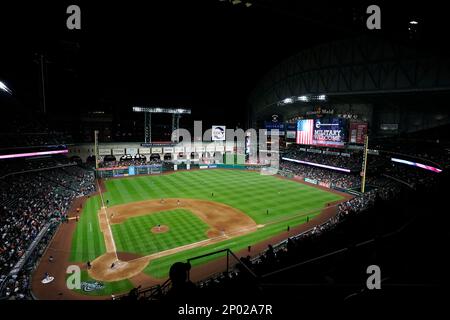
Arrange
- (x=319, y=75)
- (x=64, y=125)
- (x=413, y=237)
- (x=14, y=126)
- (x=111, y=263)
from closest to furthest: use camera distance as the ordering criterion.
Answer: (x=413, y=237) → (x=111, y=263) → (x=14, y=126) → (x=319, y=75) → (x=64, y=125)

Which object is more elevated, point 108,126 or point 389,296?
point 108,126

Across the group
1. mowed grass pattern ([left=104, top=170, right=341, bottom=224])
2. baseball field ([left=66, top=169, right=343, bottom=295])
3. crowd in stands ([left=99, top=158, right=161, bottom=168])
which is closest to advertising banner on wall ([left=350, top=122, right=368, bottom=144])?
baseball field ([left=66, top=169, right=343, bottom=295])

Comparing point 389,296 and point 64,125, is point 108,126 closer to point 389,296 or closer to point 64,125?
point 64,125

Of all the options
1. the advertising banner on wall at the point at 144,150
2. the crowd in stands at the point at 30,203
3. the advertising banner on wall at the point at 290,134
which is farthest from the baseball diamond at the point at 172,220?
the advertising banner on wall at the point at 290,134

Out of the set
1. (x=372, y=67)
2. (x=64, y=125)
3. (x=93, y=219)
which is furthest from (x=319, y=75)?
(x=64, y=125)

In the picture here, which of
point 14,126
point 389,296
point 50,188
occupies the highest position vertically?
point 14,126

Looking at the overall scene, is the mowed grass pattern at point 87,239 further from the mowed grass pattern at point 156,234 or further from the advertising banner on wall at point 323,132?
the advertising banner on wall at point 323,132

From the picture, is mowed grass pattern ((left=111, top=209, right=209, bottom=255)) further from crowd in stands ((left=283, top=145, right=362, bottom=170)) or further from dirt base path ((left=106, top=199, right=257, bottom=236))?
crowd in stands ((left=283, top=145, right=362, bottom=170))

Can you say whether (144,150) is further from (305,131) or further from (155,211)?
(305,131)
